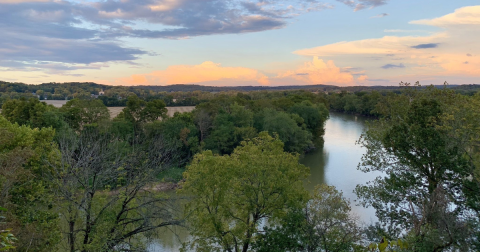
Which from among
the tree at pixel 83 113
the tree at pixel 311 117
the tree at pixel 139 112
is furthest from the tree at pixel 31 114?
the tree at pixel 311 117

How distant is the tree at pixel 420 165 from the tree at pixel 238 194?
10.2ft

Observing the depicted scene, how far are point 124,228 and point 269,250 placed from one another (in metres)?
4.52

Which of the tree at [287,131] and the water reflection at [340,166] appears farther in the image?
the tree at [287,131]

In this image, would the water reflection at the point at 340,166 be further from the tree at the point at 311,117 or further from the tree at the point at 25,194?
the tree at the point at 25,194

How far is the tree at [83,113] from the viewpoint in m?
31.1

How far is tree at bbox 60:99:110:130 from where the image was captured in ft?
102

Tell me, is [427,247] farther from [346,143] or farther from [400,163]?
[346,143]

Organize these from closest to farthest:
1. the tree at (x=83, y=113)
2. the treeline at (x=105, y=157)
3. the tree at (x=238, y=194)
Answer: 1. the treeline at (x=105, y=157)
2. the tree at (x=238, y=194)
3. the tree at (x=83, y=113)

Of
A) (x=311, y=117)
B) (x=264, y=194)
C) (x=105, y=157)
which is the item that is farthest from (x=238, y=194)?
(x=311, y=117)

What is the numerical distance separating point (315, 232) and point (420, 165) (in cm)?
436

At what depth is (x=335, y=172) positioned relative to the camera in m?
28.5

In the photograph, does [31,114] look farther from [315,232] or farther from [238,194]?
[315,232]

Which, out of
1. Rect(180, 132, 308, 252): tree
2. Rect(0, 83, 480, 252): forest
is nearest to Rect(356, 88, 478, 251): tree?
Rect(0, 83, 480, 252): forest

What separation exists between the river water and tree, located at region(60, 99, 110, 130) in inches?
733
